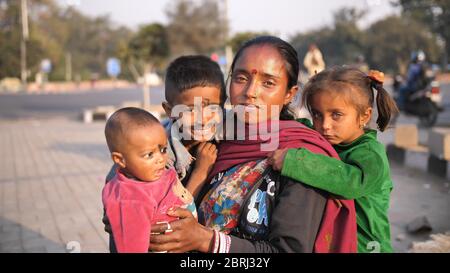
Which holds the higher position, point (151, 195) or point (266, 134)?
point (266, 134)

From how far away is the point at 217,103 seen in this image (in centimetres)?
192

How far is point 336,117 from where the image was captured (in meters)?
1.71

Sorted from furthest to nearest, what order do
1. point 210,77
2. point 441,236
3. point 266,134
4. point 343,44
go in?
point 343,44 → point 441,236 → point 210,77 → point 266,134

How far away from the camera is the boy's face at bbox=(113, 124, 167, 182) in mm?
1451

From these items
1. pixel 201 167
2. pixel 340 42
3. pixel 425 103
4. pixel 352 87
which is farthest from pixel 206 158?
pixel 340 42

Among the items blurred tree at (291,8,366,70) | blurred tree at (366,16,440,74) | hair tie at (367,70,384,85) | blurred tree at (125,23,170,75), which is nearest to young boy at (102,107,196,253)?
hair tie at (367,70,384,85)

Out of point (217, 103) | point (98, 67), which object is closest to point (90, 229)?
point (217, 103)

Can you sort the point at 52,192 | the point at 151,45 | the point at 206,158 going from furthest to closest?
the point at 151,45
the point at 52,192
the point at 206,158

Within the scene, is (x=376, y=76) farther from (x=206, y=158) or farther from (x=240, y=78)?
(x=206, y=158)

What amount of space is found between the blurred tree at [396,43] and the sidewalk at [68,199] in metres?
32.6

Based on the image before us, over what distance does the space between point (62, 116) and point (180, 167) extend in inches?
555

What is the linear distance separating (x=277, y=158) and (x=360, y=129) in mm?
508

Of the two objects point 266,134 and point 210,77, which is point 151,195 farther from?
point 210,77

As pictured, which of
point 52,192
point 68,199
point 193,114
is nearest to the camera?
point 193,114
